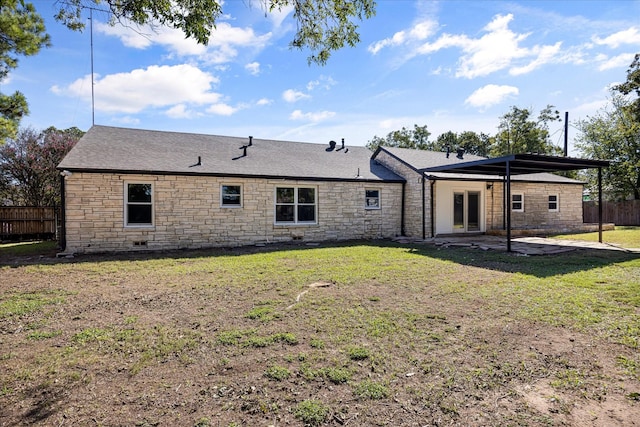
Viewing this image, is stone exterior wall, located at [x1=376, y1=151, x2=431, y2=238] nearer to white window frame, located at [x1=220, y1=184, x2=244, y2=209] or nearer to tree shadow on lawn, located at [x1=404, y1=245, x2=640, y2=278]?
tree shadow on lawn, located at [x1=404, y1=245, x2=640, y2=278]

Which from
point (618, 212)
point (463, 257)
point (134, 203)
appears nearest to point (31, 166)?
point (134, 203)

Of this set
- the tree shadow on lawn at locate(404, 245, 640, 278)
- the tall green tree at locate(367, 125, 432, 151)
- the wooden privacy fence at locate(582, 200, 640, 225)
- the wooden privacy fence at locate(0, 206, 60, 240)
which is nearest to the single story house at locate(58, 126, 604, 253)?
the tree shadow on lawn at locate(404, 245, 640, 278)

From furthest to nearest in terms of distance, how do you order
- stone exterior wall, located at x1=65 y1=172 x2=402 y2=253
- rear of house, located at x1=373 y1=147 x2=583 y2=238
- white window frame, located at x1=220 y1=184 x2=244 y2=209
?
1. rear of house, located at x1=373 y1=147 x2=583 y2=238
2. white window frame, located at x1=220 y1=184 x2=244 y2=209
3. stone exterior wall, located at x1=65 y1=172 x2=402 y2=253

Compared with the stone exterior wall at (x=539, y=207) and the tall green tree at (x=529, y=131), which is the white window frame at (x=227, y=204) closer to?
the stone exterior wall at (x=539, y=207)

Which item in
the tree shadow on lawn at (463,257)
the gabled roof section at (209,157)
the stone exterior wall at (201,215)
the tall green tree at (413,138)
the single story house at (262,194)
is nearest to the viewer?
the tree shadow on lawn at (463,257)

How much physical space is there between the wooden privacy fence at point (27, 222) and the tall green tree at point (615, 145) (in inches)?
1377

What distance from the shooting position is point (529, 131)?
3356 cm

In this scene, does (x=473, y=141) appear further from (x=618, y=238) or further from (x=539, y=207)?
(x=618, y=238)

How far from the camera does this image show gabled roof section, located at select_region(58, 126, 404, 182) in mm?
11312

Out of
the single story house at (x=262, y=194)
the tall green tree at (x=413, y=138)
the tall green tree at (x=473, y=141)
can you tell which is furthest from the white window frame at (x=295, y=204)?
the tall green tree at (x=473, y=141)

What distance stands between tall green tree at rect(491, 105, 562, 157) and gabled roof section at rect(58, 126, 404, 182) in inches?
960

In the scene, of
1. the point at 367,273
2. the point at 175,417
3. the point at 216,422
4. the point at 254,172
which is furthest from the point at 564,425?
the point at 254,172

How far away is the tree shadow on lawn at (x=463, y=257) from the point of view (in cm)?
793

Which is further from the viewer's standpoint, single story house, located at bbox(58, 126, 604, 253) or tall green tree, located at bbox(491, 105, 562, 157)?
tall green tree, located at bbox(491, 105, 562, 157)
